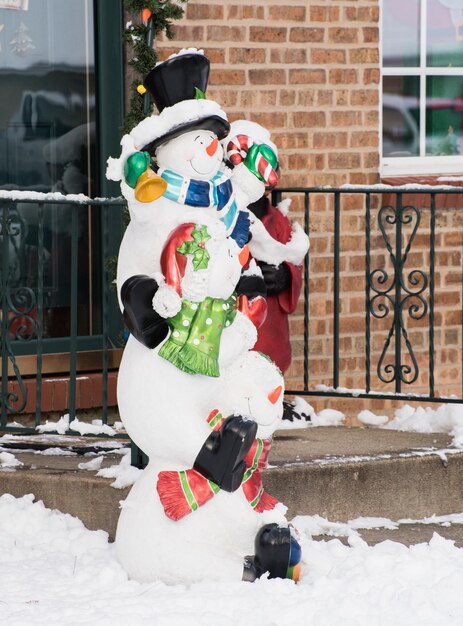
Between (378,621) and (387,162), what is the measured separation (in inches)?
146

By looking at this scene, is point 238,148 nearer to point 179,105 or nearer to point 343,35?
point 179,105

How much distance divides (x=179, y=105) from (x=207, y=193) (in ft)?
1.02

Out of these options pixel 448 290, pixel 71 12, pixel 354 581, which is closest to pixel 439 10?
pixel 448 290

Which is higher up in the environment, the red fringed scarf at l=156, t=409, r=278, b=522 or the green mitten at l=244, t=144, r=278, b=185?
the green mitten at l=244, t=144, r=278, b=185

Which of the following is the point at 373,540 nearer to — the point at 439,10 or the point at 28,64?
the point at 28,64

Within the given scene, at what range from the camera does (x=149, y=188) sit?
14.8 feet

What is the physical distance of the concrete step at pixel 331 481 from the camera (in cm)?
546

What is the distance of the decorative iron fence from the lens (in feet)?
21.9

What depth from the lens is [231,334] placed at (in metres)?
4.61

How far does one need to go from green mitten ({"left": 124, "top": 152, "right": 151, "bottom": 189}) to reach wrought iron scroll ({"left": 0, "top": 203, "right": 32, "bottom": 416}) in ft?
4.39

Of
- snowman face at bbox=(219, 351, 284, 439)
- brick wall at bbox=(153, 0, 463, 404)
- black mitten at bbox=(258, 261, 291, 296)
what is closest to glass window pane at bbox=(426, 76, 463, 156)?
brick wall at bbox=(153, 0, 463, 404)

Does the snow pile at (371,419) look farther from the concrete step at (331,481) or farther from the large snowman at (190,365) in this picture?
the large snowman at (190,365)

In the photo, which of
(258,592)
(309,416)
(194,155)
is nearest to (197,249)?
(194,155)

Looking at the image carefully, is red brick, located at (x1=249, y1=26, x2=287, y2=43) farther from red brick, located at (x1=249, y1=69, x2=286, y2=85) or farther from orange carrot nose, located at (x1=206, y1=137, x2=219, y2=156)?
orange carrot nose, located at (x1=206, y1=137, x2=219, y2=156)
